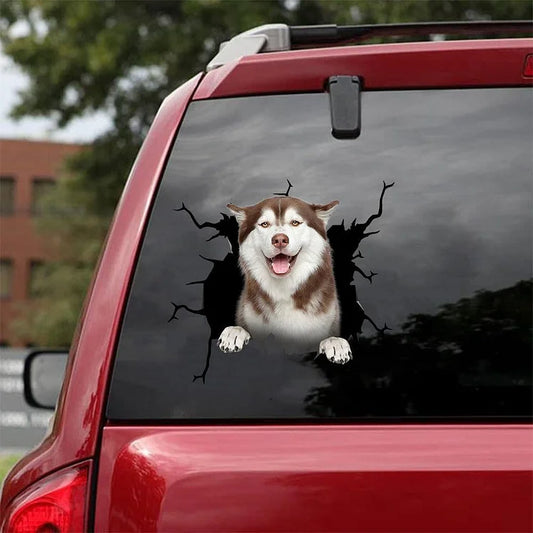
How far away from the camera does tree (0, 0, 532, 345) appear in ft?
49.9

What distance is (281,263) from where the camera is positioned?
2100 mm

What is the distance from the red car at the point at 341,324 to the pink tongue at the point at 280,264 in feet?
0.18

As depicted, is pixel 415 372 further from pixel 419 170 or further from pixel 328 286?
pixel 419 170

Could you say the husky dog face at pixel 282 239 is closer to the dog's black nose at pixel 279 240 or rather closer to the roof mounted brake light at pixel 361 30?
the dog's black nose at pixel 279 240

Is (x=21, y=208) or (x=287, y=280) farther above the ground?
(x=21, y=208)

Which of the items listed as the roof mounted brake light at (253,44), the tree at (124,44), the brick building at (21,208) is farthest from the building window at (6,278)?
the roof mounted brake light at (253,44)

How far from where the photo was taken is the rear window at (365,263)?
6.44 feet

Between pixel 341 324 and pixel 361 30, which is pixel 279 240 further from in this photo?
pixel 361 30

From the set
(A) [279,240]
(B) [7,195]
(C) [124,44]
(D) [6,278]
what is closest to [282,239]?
(A) [279,240]

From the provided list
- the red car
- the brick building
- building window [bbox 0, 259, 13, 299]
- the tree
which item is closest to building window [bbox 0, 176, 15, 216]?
the brick building

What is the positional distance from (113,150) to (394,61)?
19.5 meters

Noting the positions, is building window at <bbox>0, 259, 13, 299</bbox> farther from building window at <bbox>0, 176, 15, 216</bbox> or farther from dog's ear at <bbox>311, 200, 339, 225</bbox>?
dog's ear at <bbox>311, 200, 339, 225</bbox>

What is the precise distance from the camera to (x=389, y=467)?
1888mm

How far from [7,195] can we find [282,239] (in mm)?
53126
